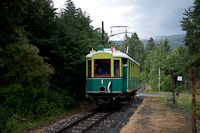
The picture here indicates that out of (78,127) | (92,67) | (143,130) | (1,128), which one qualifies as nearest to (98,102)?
(92,67)

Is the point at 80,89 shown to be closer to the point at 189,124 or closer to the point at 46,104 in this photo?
the point at 46,104

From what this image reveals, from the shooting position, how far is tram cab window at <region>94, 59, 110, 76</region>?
12930mm

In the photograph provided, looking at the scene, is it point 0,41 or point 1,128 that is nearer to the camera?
point 1,128

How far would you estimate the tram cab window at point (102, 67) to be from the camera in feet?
42.4

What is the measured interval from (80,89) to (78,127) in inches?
290

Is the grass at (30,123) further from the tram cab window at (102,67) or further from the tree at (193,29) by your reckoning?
the tree at (193,29)

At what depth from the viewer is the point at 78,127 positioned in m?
9.21

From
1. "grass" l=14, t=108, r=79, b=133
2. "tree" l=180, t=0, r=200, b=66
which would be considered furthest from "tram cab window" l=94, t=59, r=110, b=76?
"tree" l=180, t=0, r=200, b=66

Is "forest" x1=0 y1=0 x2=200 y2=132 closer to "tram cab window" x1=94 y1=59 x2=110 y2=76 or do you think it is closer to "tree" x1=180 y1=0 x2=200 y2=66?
"tram cab window" x1=94 y1=59 x2=110 y2=76

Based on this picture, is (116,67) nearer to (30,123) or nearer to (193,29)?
(30,123)

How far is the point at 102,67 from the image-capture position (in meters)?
13.0

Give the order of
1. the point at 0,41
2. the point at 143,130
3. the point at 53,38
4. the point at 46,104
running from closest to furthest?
the point at 143,130, the point at 0,41, the point at 46,104, the point at 53,38

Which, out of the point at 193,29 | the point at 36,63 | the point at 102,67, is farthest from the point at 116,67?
the point at 193,29

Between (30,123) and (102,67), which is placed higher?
(102,67)
